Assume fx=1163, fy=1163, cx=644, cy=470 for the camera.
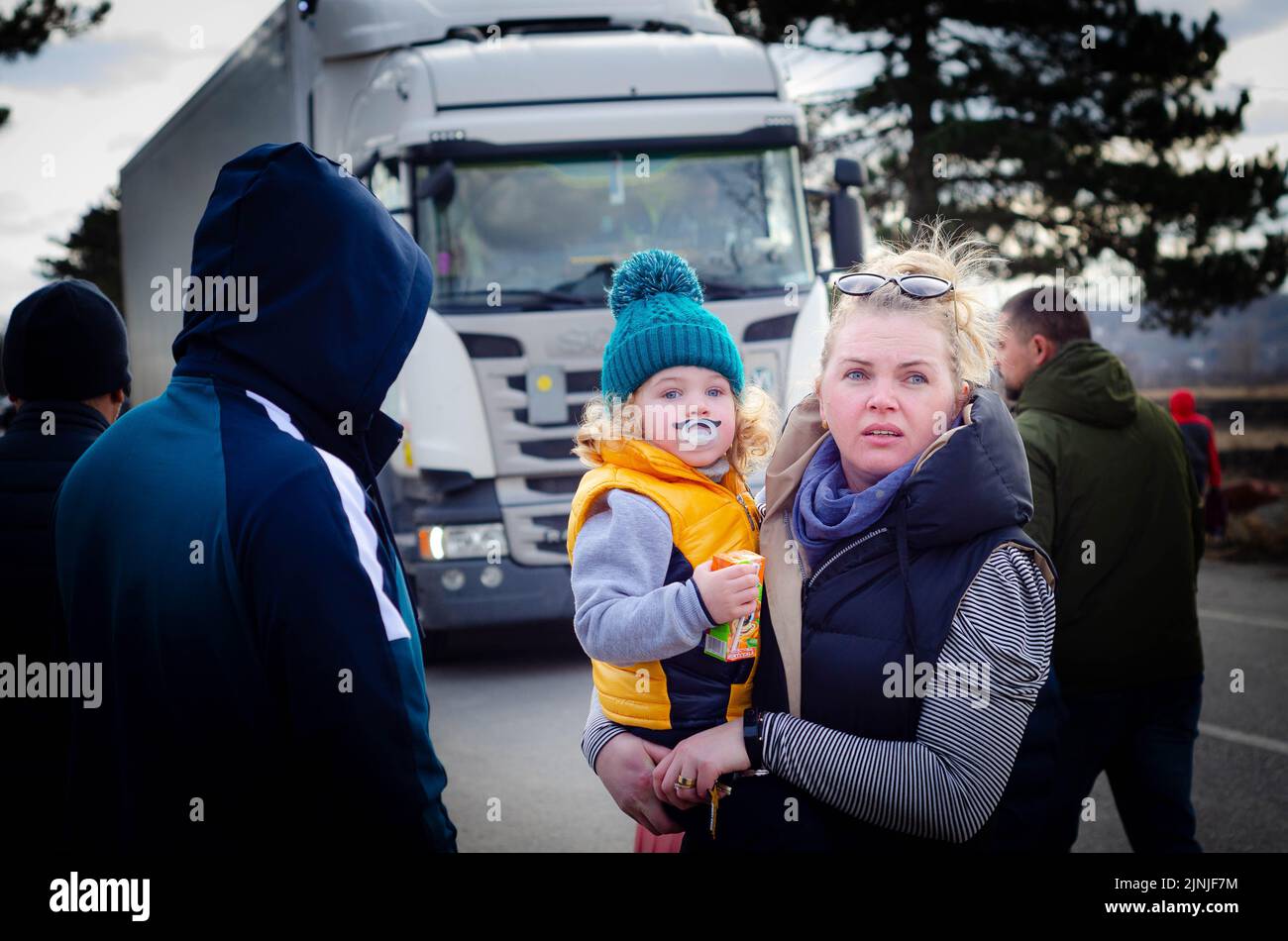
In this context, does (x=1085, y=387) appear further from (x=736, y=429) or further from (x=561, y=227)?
(x=561, y=227)

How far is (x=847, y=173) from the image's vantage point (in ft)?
25.8

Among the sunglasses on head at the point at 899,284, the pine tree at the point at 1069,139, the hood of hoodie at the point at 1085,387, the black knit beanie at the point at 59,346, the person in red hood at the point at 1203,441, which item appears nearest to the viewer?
the sunglasses on head at the point at 899,284

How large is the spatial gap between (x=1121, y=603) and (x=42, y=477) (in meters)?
2.88

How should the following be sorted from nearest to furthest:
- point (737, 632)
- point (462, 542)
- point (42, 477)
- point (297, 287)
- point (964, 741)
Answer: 1. point (297, 287)
2. point (964, 741)
3. point (737, 632)
4. point (42, 477)
5. point (462, 542)

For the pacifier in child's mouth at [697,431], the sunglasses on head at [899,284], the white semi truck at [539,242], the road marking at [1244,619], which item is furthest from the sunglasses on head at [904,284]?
the road marking at [1244,619]

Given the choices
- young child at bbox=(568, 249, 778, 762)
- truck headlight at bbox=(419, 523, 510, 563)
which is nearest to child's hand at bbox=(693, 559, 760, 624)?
young child at bbox=(568, 249, 778, 762)

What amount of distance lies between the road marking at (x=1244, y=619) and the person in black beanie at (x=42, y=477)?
8876mm

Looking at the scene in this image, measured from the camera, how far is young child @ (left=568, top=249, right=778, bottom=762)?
6.62ft

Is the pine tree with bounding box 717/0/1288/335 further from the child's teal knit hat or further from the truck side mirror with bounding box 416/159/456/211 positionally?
the child's teal knit hat

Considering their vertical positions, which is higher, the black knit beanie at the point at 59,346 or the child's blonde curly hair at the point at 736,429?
the black knit beanie at the point at 59,346

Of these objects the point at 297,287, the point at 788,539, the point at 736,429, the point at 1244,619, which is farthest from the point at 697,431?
the point at 1244,619

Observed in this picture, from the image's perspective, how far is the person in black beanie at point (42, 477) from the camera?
2.55 meters

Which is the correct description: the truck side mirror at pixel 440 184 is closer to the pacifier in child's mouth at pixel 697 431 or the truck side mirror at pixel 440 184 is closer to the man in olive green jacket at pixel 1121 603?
the man in olive green jacket at pixel 1121 603
